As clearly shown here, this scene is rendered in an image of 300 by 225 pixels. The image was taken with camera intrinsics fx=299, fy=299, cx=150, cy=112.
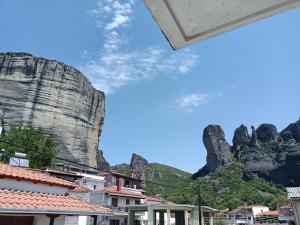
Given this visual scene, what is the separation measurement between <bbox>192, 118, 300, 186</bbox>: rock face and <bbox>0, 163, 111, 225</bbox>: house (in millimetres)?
116394

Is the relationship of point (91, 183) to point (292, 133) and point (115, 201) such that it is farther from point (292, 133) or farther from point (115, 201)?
point (292, 133)

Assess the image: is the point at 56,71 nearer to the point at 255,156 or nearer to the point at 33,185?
the point at 33,185

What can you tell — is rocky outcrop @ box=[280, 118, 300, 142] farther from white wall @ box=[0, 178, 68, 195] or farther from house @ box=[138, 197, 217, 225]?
white wall @ box=[0, 178, 68, 195]

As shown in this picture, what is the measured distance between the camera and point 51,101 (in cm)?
7706

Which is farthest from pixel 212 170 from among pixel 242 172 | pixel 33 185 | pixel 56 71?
pixel 33 185

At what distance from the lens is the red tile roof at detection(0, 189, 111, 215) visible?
33.4ft

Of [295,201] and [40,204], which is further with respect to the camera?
[295,201]

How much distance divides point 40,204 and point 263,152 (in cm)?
13338

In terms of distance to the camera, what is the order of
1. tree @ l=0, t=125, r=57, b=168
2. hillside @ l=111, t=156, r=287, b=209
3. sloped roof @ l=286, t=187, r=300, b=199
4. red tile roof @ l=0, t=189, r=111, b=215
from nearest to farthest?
red tile roof @ l=0, t=189, r=111, b=215 < sloped roof @ l=286, t=187, r=300, b=199 < tree @ l=0, t=125, r=57, b=168 < hillside @ l=111, t=156, r=287, b=209

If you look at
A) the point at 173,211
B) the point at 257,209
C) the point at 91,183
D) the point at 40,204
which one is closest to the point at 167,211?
the point at 173,211

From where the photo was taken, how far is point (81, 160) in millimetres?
76625

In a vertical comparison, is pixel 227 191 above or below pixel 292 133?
below

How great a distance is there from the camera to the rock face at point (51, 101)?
7281 centimetres

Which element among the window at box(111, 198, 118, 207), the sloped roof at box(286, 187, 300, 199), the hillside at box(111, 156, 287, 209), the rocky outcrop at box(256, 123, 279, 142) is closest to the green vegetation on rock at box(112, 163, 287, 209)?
the hillside at box(111, 156, 287, 209)
